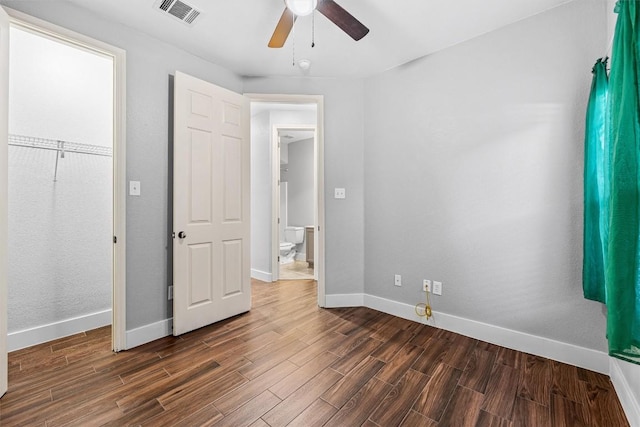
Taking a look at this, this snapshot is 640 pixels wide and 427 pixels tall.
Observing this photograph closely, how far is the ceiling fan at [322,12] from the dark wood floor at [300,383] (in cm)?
225

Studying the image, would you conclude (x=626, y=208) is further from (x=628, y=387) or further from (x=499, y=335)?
(x=499, y=335)

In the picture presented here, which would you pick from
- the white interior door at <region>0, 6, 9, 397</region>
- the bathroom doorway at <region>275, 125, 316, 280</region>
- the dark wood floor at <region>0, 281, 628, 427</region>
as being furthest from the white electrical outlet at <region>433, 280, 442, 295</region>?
the white interior door at <region>0, 6, 9, 397</region>

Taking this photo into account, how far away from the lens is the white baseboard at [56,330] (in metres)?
2.21

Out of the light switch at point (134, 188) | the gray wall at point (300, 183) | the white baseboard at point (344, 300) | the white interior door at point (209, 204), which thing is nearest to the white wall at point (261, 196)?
the white interior door at point (209, 204)

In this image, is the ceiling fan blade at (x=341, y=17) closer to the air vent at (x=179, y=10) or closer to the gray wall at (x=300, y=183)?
the air vent at (x=179, y=10)

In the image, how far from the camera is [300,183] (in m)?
6.18

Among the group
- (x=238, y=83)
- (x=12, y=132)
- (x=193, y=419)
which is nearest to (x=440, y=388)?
(x=193, y=419)

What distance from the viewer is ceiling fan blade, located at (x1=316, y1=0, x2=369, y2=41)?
64.8 inches

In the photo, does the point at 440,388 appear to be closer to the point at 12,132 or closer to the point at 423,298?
the point at 423,298

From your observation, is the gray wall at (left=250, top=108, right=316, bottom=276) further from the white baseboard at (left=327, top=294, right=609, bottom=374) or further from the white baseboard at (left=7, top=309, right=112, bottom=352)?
the white baseboard at (left=7, top=309, right=112, bottom=352)

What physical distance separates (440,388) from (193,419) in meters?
1.43

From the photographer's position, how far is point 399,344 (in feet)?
7.63

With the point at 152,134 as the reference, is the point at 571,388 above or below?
below

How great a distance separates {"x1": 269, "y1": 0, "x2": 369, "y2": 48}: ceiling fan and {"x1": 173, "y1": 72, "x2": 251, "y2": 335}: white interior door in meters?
1.06
